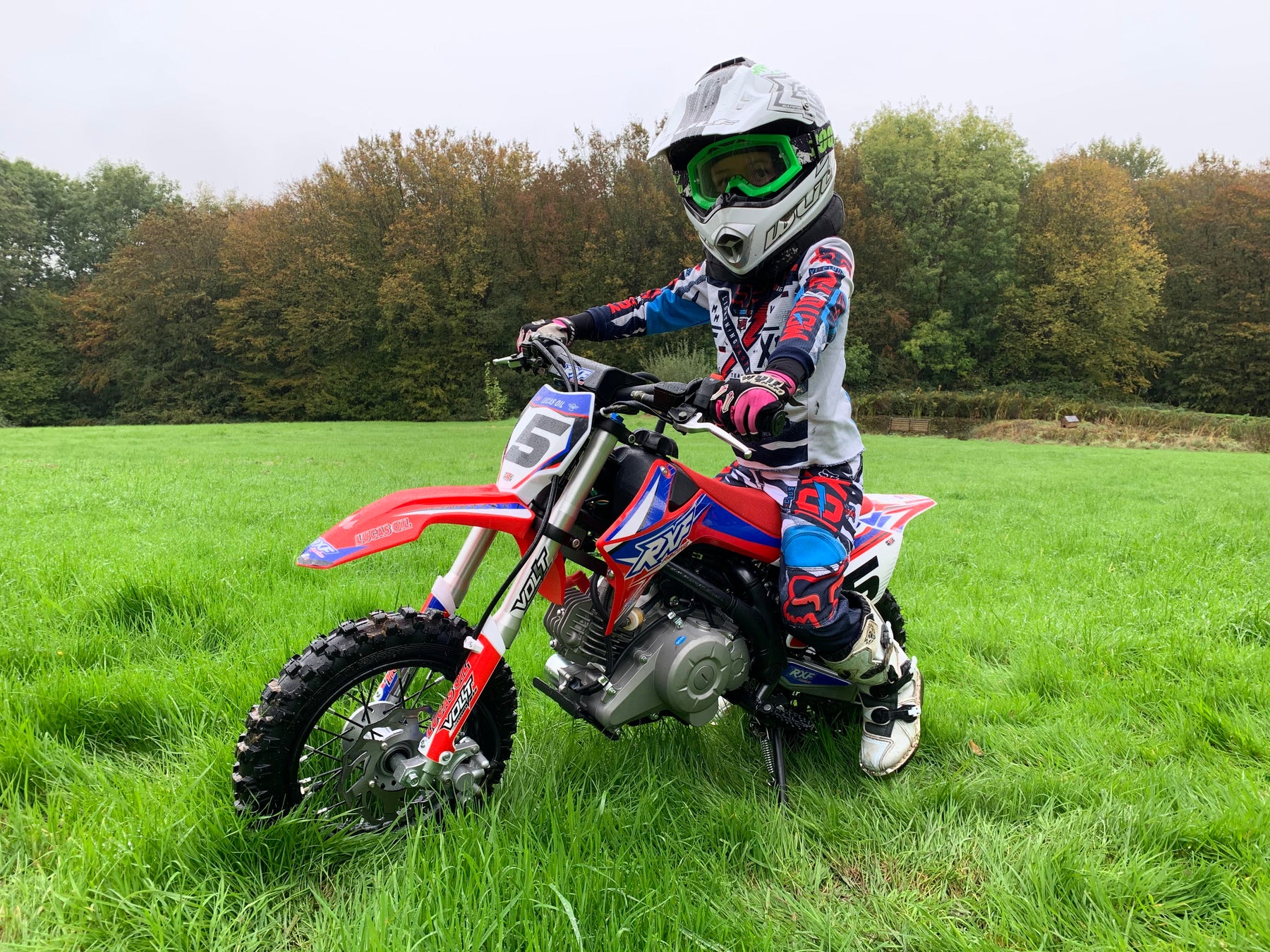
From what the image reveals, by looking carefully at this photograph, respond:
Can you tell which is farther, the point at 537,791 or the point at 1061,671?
the point at 1061,671

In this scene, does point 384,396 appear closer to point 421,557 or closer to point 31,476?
point 31,476

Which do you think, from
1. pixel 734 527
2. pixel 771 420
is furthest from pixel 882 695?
pixel 771 420

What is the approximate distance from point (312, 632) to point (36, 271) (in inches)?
2003

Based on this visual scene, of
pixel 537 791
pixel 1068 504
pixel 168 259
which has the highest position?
pixel 168 259

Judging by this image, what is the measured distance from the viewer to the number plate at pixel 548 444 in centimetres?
209

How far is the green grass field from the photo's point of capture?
1.79 meters

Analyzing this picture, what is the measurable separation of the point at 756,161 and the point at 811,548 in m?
1.33

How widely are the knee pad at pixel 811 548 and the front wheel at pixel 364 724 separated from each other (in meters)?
1.00

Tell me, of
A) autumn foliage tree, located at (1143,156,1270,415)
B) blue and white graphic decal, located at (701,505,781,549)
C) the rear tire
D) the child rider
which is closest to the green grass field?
the rear tire

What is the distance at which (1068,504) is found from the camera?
9.25 m

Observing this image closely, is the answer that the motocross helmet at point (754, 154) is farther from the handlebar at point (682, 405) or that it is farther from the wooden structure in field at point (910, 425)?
the wooden structure in field at point (910, 425)

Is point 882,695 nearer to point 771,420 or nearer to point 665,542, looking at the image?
point 665,542

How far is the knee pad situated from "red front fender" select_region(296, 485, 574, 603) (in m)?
0.78

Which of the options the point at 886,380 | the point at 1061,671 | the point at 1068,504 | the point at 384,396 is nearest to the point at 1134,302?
the point at 886,380
